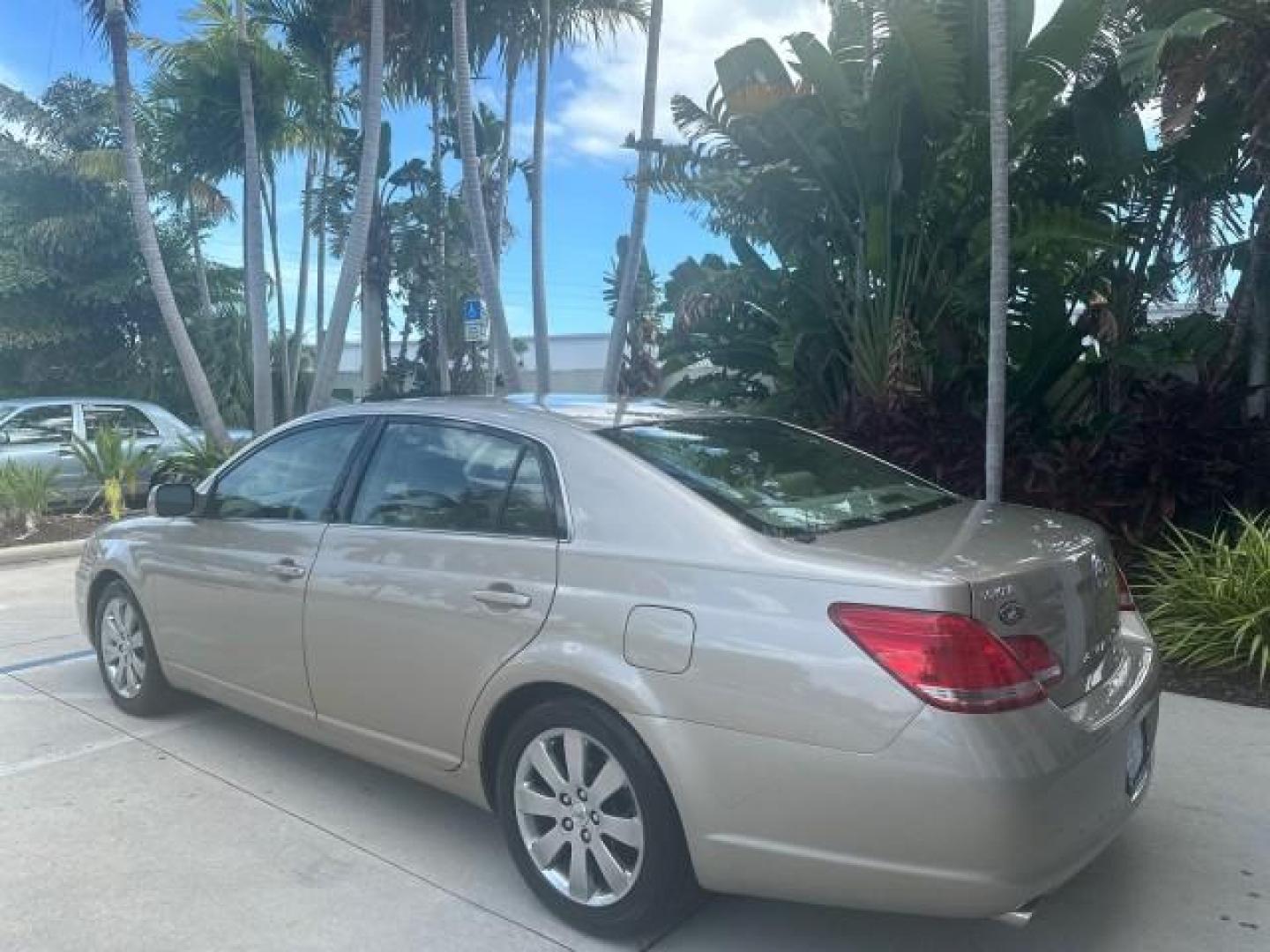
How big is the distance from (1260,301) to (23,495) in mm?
11203

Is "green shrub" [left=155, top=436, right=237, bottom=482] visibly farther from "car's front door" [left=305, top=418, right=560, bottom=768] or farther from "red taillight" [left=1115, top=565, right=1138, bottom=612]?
"red taillight" [left=1115, top=565, right=1138, bottom=612]

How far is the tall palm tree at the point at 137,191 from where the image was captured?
39.9ft

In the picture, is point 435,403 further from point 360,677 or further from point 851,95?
point 851,95

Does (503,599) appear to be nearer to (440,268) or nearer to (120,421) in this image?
(120,421)

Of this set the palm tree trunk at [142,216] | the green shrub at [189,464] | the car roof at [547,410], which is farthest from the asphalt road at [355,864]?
the palm tree trunk at [142,216]

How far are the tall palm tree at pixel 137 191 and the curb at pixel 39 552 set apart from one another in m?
2.81

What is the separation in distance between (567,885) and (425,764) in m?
0.70

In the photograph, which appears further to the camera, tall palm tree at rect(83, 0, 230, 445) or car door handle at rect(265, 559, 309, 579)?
tall palm tree at rect(83, 0, 230, 445)

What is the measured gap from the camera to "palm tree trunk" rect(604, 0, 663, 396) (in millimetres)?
11508

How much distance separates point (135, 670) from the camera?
5000mm

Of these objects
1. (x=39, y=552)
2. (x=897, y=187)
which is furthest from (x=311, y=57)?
(x=897, y=187)

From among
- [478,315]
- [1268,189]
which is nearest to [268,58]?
[478,315]

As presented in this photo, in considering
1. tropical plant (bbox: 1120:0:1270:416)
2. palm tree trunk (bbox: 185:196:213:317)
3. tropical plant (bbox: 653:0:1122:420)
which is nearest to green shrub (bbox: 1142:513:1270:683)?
tropical plant (bbox: 1120:0:1270:416)

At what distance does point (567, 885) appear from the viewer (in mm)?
3105
